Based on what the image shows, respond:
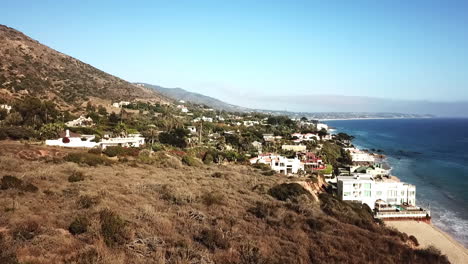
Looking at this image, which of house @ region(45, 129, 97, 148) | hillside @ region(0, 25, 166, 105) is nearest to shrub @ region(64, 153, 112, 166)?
house @ region(45, 129, 97, 148)

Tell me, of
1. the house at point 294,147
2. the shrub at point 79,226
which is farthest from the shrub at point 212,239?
the house at point 294,147

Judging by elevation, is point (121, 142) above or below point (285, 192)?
above

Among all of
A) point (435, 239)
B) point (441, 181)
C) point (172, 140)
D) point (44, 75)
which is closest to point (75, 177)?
point (435, 239)

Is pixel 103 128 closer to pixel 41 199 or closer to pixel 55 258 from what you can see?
pixel 41 199

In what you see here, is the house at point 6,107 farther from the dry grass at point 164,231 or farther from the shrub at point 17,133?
the dry grass at point 164,231

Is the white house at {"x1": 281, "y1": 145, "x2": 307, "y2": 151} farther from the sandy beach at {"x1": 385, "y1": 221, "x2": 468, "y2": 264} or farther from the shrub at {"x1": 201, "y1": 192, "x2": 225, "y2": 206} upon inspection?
the shrub at {"x1": 201, "y1": 192, "x2": 225, "y2": 206}

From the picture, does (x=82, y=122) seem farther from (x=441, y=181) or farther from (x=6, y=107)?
(x=441, y=181)
